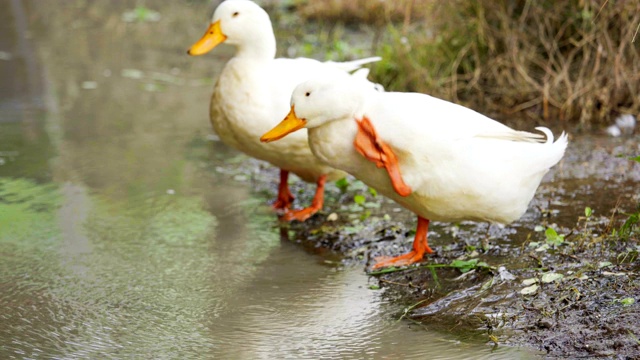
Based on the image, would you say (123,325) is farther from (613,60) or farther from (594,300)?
(613,60)

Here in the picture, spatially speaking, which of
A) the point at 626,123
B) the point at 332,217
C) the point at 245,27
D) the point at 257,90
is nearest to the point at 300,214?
the point at 332,217

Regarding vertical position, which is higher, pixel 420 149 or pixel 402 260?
pixel 420 149

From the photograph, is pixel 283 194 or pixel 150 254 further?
pixel 283 194

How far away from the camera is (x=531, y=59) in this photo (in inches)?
273

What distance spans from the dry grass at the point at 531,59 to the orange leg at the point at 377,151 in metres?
3.05

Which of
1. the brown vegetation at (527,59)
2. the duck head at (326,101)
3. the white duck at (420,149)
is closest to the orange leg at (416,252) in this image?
the white duck at (420,149)

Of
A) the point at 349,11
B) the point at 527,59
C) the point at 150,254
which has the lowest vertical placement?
the point at 150,254

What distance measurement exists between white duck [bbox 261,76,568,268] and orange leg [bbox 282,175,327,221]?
118 centimetres

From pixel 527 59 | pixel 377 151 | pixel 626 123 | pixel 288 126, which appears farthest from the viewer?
pixel 527 59

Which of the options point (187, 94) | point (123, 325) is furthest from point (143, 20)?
point (123, 325)

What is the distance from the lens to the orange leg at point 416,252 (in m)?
4.36

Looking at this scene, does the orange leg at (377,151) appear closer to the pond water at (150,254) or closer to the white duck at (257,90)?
the pond water at (150,254)

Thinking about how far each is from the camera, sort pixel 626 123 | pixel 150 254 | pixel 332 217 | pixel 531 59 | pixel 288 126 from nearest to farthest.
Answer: pixel 288 126
pixel 150 254
pixel 332 217
pixel 626 123
pixel 531 59

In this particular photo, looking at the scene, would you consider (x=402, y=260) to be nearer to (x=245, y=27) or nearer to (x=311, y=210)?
(x=311, y=210)
